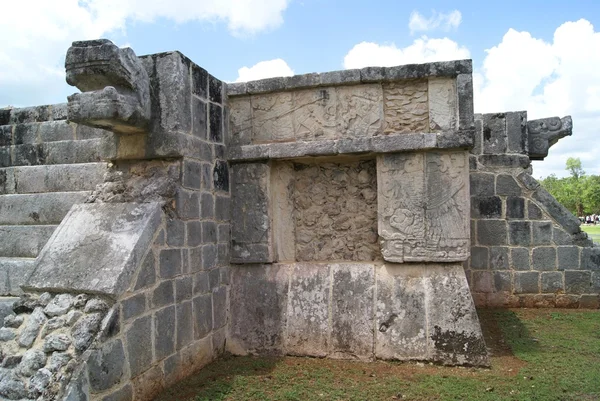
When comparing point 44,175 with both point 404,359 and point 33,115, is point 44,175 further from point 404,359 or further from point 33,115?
point 404,359

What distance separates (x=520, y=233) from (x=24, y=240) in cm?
536

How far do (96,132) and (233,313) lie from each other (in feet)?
7.99

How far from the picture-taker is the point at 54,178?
4.68 meters

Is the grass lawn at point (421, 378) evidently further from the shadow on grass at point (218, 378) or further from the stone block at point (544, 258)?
the stone block at point (544, 258)

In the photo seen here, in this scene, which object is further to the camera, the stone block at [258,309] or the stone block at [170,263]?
the stone block at [258,309]

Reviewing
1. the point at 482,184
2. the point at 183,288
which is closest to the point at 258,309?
the point at 183,288

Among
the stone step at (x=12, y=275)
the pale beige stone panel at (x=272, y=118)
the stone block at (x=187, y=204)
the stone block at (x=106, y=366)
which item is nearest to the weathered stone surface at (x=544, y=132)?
the pale beige stone panel at (x=272, y=118)

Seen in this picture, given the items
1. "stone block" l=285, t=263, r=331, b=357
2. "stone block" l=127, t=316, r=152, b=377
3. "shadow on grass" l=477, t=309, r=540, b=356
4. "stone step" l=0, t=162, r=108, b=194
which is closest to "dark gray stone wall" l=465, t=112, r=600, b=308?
"shadow on grass" l=477, t=309, r=540, b=356

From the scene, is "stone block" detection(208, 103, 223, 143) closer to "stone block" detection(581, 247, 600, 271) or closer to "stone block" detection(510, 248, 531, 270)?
"stone block" detection(510, 248, 531, 270)

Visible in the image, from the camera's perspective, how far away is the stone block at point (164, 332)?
A: 3.06m

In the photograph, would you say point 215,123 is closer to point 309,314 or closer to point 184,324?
point 184,324

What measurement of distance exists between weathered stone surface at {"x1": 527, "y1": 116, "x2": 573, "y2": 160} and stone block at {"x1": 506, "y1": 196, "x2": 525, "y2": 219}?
66 cm

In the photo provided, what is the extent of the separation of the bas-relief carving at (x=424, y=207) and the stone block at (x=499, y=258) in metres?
1.94

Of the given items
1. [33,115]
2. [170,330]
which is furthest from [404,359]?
[33,115]
